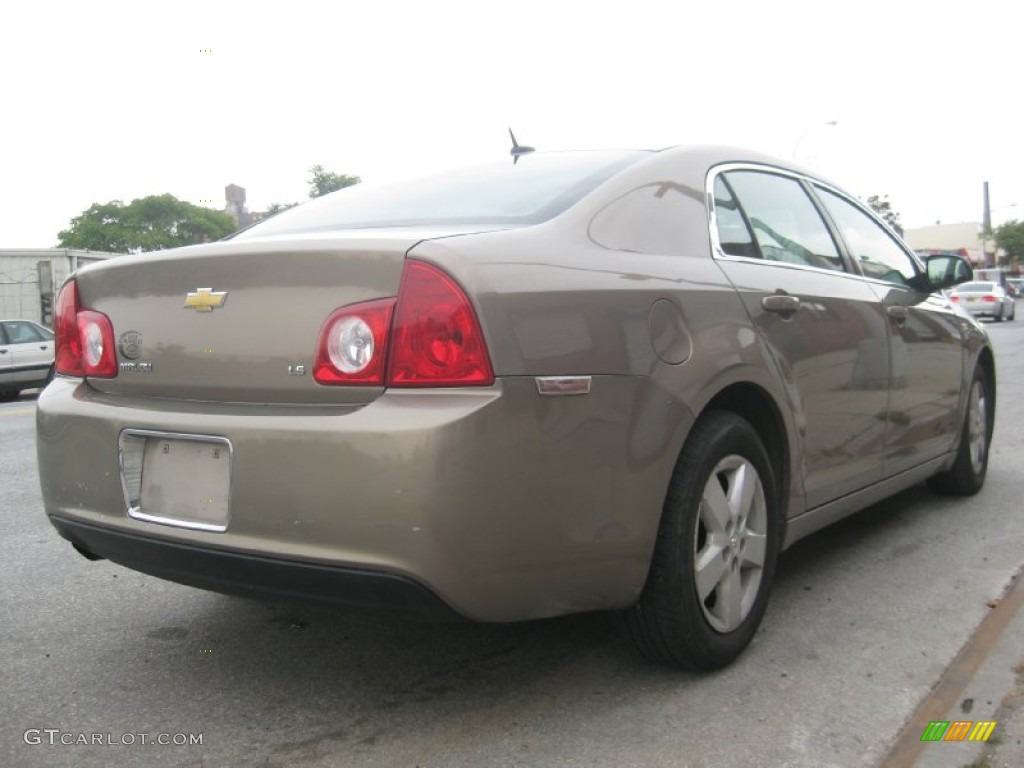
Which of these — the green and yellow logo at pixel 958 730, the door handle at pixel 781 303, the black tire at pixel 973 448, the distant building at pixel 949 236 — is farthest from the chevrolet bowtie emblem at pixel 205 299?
the distant building at pixel 949 236

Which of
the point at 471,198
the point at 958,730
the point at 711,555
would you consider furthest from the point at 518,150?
the point at 958,730

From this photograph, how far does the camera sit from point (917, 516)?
4859 millimetres

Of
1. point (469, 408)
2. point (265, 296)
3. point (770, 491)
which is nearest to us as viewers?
point (469, 408)

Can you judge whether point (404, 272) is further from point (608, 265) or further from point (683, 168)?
point (683, 168)

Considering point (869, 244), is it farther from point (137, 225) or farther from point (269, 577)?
point (137, 225)

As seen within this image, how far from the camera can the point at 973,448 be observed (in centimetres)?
514

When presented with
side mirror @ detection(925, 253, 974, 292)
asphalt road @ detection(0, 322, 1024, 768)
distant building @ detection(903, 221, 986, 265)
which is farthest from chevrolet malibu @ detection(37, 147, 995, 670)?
distant building @ detection(903, 221, 986, 265)

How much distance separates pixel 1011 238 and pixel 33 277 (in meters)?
75.8

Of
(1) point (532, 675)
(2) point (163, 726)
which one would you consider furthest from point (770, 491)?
(2) point (163, 726)

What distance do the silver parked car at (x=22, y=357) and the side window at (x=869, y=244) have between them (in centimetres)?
1541

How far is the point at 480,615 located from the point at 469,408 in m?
0.50

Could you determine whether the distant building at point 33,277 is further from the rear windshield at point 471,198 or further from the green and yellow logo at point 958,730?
the green and yellow logo at point 958,730

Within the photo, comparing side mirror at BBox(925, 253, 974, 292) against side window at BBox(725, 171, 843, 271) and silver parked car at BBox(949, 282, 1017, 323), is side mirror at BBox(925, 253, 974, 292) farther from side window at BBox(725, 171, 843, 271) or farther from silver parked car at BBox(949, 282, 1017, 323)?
silver parked car at BBox(949, 282, 1017, 323)

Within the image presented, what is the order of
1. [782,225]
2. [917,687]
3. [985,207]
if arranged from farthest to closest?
[985,207] → [782,225] → [917,687]
